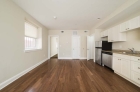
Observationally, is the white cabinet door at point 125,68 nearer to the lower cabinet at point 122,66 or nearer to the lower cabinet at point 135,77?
the lower cabinet at point 122,66

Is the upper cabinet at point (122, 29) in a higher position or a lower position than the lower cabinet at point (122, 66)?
higher

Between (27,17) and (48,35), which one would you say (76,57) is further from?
(27,17)

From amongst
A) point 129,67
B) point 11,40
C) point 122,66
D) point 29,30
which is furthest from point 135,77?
point 29,30

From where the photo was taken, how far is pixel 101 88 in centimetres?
201

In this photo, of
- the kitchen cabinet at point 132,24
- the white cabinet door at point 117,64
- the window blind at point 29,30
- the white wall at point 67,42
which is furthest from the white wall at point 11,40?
the kitchen cabinet at point 132,24

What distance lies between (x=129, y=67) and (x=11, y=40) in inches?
154

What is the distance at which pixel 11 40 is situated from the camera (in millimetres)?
2340

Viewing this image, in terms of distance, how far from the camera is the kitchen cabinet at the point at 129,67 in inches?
82.5

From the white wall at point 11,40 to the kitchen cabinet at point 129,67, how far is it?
3.78m

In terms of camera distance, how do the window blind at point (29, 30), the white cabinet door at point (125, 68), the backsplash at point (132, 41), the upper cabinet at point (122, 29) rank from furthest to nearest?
the window blind at point (29, 30), the backsplash at point (132, 41), the upper cabinet at point (122, 29), the white cabinet door at point (125, 68)

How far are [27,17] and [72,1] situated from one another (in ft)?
7.08

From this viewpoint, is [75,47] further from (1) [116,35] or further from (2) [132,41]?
(2) [132,41]

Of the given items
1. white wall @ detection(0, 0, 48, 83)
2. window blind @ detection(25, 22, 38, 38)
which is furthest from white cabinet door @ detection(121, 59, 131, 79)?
window blind @ detection(25, 22, 38, 38)

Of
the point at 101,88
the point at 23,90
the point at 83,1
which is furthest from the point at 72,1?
the point at 23,90
